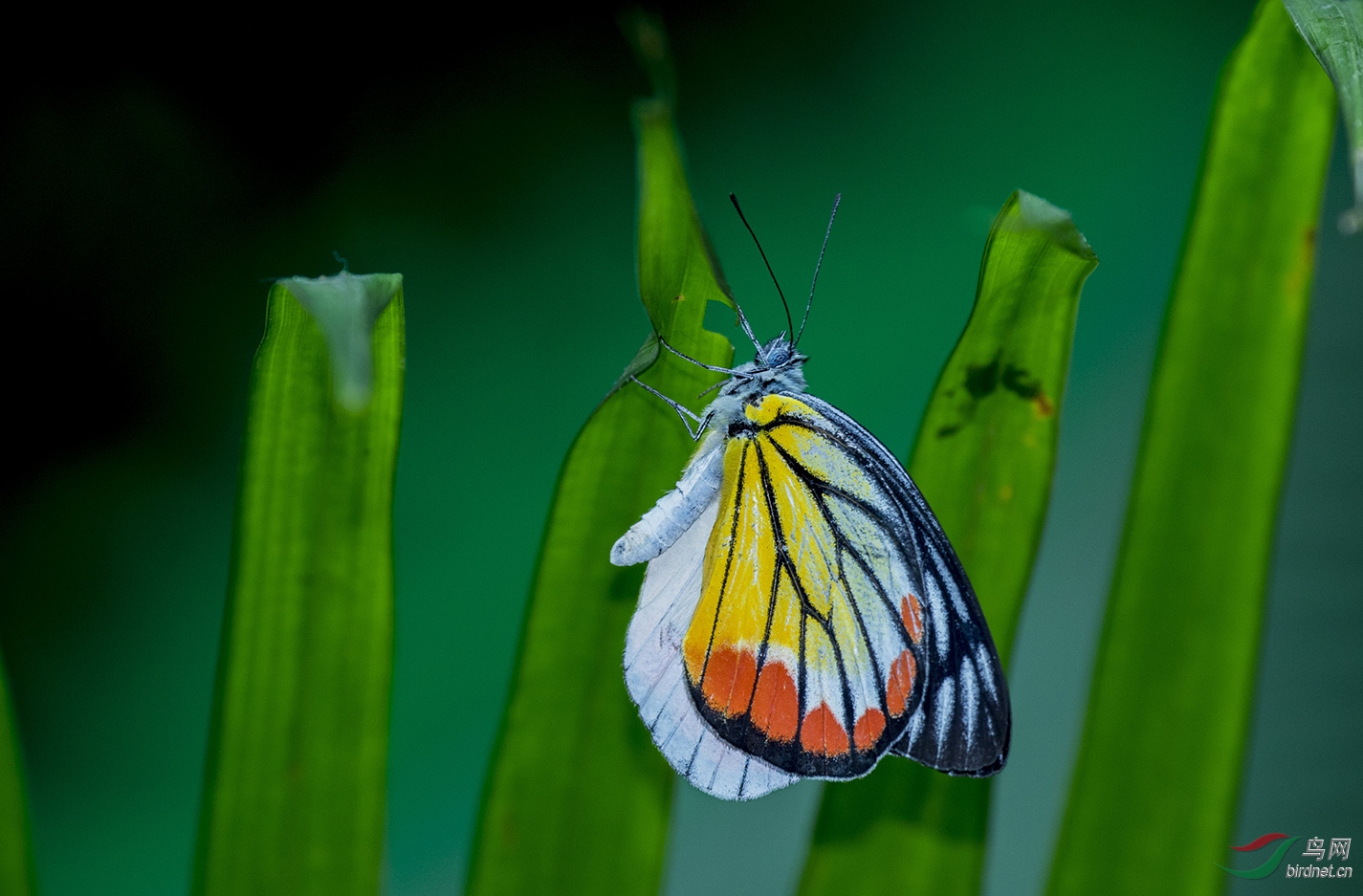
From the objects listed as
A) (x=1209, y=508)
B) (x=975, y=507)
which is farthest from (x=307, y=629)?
(x=1209, y=508)

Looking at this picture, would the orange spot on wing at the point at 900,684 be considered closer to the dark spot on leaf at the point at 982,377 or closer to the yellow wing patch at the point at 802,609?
the yellow wing patch at the point at 802,609

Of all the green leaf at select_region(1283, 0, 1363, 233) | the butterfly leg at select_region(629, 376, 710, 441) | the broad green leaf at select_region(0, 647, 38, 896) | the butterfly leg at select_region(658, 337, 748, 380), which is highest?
the green leaf at select_region(1283, 0, 1363, 233)

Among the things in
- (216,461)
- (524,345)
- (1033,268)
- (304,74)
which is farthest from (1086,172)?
(216,461)

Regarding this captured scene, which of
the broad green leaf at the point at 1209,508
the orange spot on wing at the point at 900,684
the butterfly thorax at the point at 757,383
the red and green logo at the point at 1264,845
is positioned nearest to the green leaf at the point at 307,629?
the butterfly thorax at the point at 757,383

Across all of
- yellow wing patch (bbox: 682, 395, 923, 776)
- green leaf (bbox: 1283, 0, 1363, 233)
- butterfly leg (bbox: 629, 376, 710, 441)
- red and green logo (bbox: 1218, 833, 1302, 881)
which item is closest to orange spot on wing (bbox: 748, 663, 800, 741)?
yellow wing patch (bbox: 682, 395, 923, 776)

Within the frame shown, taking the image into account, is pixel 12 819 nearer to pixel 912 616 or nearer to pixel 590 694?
pixel 590 694

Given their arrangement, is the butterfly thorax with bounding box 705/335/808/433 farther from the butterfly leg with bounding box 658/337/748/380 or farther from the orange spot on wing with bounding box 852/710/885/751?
the orange spot on wing with bounding box 852/710/885/751
